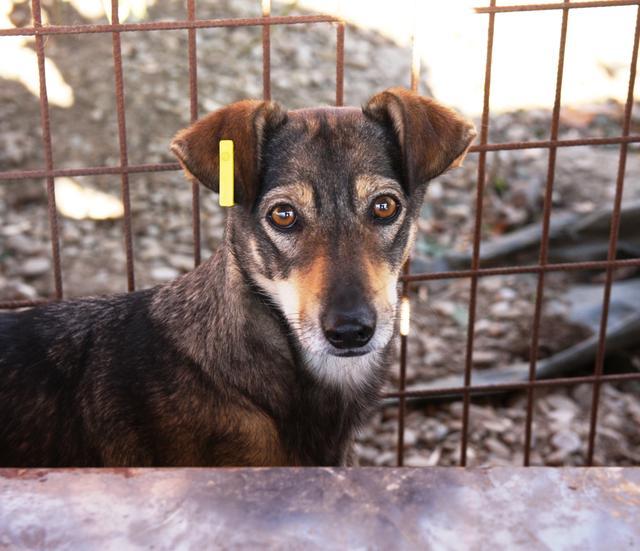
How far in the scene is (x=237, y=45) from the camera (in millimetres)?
8602

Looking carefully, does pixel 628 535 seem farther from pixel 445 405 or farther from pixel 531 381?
pixel 445 405

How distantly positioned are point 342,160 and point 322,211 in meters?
0.20

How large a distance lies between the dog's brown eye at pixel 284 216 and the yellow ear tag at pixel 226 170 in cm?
17

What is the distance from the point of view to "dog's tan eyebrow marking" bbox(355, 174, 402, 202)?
3.14 meters

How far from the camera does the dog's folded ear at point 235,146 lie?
3166 millimetres

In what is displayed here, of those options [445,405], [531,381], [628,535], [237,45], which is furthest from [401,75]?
[628,535]

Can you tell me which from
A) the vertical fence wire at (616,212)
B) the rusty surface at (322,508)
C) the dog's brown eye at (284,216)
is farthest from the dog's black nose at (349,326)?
the vertical fence wire at (616,212)

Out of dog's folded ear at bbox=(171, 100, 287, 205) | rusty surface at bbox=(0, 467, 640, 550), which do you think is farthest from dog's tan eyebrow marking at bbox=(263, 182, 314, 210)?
rusty surface at bbox=(0, 467, 640, 550)

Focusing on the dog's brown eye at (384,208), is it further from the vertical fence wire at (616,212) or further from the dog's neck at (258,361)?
the vertical fence wire at (616,212)

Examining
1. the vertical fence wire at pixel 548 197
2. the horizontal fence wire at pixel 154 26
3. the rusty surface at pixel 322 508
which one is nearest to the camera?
the rusty surface at pixel 322 508

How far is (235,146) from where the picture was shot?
3.16 metres

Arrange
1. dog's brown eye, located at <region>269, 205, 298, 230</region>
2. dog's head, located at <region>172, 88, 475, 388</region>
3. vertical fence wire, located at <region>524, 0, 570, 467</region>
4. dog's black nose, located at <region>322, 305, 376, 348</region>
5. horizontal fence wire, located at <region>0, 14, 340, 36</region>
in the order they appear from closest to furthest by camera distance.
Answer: dog's black nose, located at <region>322, 305, 376, 348</region>
dog's head, located at <region>172, 88, 475, 388</region>
dog's brown eye, located at <region>269, 205, 298, 230</region>
horizontal fence wire, located at <region>0, 14, 340, 36</region>
vertical fence wire, located at <region>524, 0, 570, 467</region>

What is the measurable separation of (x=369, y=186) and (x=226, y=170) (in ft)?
1.68

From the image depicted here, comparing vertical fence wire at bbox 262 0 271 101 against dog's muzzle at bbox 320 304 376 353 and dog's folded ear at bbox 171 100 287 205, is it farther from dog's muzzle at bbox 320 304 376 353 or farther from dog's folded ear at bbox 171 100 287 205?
dog's muzzle at bbox 320 304 376 353
